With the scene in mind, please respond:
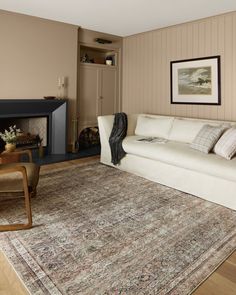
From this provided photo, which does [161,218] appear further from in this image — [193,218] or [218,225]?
[218,225]

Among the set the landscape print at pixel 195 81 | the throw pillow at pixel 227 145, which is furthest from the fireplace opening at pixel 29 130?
the throw pillow at pixel 227 145

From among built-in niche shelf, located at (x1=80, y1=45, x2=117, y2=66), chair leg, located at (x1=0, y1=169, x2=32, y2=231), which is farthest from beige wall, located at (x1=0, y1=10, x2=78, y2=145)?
chair leg, located at (x1=0, y1=169, x2=32, y2=231)

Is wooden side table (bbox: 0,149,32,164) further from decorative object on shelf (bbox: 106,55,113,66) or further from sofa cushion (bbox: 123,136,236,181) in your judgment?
decorative object on shelf (bbox: 106,55,113,66)

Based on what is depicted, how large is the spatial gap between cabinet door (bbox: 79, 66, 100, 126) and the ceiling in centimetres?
94

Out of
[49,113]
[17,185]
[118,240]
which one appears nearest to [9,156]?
[17,185]

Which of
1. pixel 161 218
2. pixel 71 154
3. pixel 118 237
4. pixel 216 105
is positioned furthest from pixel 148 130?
pixel 118 237

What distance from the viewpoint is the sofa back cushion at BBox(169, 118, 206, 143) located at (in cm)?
356

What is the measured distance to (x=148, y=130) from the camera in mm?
4145

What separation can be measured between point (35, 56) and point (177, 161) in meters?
2.99

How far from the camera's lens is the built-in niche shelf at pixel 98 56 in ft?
17.5

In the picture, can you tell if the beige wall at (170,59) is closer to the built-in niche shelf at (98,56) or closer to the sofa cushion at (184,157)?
the built-in niche shelf at (98,56)

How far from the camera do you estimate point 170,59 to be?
4707 mm

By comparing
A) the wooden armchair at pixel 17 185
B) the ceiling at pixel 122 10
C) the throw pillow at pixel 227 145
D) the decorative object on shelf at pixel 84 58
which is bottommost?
the wooden armchair at pixel 17 185

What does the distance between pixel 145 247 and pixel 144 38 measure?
4347 mm
